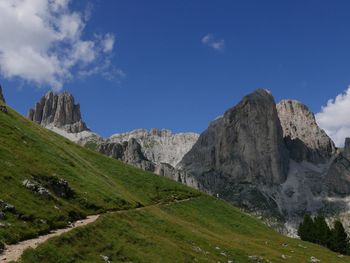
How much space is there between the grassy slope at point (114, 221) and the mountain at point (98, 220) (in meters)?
0.10

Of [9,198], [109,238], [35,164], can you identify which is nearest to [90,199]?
[35,164]

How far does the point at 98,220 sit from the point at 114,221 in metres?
3.30

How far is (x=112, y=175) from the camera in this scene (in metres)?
93.6

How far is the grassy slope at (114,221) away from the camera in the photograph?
34.7m

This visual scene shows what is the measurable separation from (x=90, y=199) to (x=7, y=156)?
11.9 meters

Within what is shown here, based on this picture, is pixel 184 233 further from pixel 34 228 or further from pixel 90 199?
pixel 34 228

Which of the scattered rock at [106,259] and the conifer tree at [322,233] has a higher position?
the conifer tree at [322,233]

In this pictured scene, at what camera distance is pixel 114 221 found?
47.2 metres

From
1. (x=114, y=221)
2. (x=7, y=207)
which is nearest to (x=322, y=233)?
(x=114, y=221)

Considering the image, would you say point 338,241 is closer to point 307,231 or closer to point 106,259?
point 307,231

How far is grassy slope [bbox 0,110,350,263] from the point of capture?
114 feet

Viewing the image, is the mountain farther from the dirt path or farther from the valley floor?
the dirt path

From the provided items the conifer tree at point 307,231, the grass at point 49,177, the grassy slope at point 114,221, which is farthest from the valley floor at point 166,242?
the conifer tree at point 307,231

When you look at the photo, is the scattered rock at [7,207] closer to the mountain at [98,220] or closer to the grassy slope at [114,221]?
the mountain at [98,220]
